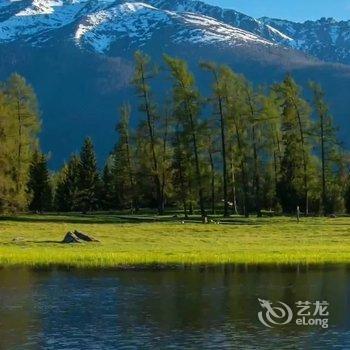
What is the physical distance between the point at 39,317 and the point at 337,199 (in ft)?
261

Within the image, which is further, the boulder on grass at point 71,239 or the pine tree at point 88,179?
the pine tree at point 88,179

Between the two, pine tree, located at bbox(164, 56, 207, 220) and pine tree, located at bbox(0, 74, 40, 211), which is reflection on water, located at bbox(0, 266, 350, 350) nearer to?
pine tree, located at bbox(0, 74, 40, 211)

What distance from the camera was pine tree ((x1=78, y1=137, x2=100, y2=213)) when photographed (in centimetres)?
11069

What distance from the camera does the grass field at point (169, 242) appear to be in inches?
1832

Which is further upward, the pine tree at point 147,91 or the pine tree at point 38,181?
the pine tree at point 147,91

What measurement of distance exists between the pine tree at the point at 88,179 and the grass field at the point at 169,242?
108ft

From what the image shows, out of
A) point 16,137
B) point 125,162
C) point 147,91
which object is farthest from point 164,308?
point 125,162

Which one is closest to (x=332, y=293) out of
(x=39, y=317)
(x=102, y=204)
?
(x=39, y=317)

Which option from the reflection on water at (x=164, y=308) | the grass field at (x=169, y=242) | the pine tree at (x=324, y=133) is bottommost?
the reflection on water at (x=164, y=308)

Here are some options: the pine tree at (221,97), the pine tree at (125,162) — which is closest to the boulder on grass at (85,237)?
the pine tree at (221,97)

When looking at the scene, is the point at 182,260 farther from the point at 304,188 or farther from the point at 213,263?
the point at 304,188

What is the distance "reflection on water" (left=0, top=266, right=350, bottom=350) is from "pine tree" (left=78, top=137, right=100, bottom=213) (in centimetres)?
Answer: 6796

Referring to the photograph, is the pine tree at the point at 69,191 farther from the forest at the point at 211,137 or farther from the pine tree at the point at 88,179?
the forest at the point at 211,137

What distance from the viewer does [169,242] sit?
56.2 metres
